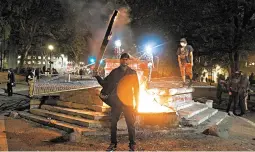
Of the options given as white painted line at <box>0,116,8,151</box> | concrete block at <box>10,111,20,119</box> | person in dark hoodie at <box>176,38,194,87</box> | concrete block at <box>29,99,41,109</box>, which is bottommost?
white painted line at <box>0,116,8,151</box>

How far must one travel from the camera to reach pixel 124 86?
6.38 m

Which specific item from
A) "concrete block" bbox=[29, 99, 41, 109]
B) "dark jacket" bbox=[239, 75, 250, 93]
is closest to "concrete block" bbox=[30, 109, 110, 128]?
"concrete block" bbox=[29, 99, 41, 109]

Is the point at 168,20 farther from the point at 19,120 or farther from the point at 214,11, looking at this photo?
the point at 19,120

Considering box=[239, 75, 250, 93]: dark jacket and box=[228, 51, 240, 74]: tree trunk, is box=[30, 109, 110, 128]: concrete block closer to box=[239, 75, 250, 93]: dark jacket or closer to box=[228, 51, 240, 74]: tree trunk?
box=[239, 75, 250, 93]: dark jacket

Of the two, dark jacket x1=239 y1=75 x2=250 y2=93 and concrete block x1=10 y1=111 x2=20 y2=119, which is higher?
dark jacket x1=239 y1=75 x2=250 y2=93

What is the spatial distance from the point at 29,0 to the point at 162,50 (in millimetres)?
17690

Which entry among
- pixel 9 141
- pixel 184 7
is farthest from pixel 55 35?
pixel 9 141

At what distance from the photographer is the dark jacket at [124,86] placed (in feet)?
20.7

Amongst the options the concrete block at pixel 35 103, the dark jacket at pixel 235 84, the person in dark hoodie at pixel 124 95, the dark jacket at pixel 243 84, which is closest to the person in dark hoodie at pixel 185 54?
the dark jacket at pixel 235 84

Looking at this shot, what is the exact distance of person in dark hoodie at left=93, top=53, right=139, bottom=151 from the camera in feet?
20.7

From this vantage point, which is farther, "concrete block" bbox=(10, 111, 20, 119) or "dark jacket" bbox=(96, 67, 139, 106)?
"concrete block" bbox=(10, 111, 20, 119)

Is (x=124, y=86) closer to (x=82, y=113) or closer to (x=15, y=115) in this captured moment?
(x=82, y=113)

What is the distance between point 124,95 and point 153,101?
135 inches

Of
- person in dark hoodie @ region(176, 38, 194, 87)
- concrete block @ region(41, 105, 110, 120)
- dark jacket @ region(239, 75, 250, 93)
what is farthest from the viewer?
dark jacket @ region(239, 75, 250, 93)
